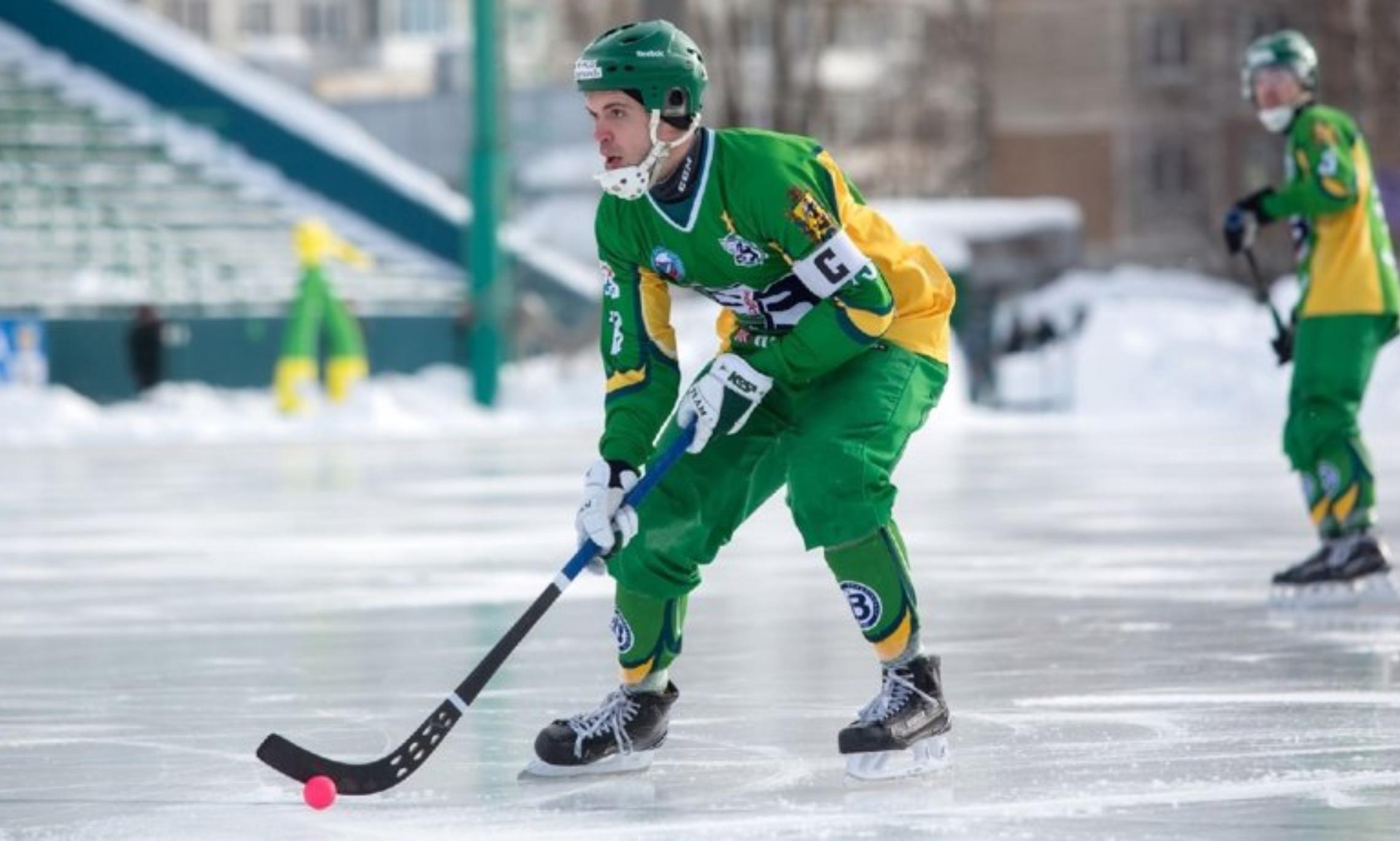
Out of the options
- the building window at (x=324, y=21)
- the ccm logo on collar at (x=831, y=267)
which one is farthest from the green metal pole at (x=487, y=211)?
the building window at (x=324, y=21)

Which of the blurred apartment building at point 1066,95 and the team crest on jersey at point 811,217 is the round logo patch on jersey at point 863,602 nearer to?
the team crest on jersey at point 811,217

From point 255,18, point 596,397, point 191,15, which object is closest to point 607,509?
point 596,397

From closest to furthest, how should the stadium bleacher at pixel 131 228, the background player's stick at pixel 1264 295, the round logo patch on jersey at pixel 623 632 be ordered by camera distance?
the round logo patch on jersey at pixel 623 632 → the background player's stick at pixel 1264 295 → the stadium bleacher at pixel 131 228

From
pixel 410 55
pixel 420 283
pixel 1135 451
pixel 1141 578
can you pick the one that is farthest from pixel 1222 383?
pixel 410 55

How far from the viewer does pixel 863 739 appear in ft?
20.3

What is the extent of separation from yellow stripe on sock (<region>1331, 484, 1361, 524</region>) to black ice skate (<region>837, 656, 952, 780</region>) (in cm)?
379

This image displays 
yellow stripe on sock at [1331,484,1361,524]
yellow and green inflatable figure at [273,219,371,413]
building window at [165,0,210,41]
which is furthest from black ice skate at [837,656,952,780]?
building window at [165,0,210,41]

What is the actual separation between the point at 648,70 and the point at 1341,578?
439 cm

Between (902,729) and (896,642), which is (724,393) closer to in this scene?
(896,642)

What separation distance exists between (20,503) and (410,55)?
7694 cm

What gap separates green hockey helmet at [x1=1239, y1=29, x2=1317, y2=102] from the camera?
986cm

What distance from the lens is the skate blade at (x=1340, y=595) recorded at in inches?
388

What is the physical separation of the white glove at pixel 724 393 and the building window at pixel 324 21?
8731cm

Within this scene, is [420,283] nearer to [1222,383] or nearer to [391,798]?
[1222,383]
